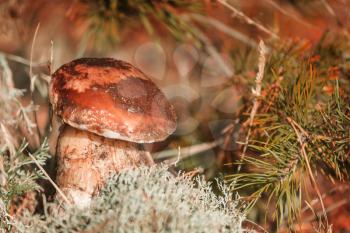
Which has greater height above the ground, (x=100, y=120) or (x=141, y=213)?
(x=100, y=120)

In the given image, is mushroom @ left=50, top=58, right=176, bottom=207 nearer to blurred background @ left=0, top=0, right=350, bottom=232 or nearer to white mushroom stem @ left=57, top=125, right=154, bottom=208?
white mushroom stem @ left=57, top=125, right=154, bottom=208

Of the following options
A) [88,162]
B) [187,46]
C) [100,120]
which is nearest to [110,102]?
[100,120]

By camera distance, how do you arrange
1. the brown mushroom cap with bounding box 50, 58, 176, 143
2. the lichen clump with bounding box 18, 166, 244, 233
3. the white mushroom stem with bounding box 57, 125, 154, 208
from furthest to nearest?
1. the white mushroom stem with bounding box 57, 125, 154, 208
2. the brown mushroom cap with bounding box 50, 58, 176, 143
3. the lichen clump with bounding box 18, 166, 244, 233

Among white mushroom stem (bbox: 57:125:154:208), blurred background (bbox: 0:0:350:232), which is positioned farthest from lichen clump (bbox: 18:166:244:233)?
blurred background (bbox: 0:0:350:232)

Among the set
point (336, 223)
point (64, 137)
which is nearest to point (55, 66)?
point (64, 137)

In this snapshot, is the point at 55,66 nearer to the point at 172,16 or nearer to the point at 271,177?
the point at 172,16

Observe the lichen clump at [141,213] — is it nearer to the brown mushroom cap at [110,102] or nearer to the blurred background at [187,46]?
the brown mushroom cap at [110,102]

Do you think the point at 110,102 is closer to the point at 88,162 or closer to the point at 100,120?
the point at 100,120
